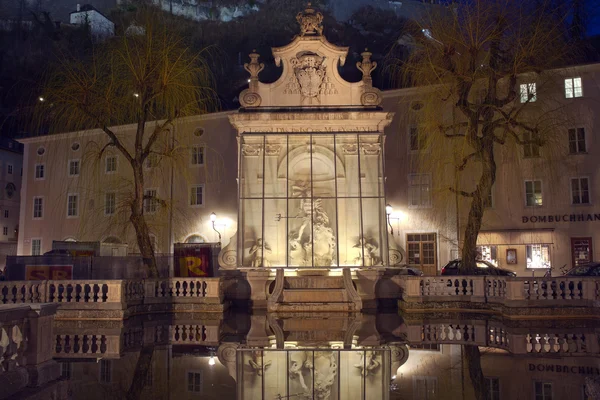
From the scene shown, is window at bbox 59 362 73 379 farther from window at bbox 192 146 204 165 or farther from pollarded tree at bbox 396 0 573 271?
window at bbox 192 146 204 165

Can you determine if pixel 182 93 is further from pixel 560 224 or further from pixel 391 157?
pixel 560 224

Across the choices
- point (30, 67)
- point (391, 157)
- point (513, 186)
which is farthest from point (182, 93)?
point (30, 67)

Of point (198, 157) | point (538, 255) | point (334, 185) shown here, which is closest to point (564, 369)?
point (334, 185)

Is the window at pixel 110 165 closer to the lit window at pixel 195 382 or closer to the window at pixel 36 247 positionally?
the window at pixel 36 247

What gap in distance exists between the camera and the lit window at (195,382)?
27.6 ft

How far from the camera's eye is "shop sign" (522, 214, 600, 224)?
31.7 m

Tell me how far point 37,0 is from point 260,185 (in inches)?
4132

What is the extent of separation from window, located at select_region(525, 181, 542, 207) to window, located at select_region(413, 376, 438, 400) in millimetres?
26617

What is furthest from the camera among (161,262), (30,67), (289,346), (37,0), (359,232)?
(37,0)

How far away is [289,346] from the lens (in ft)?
39.2

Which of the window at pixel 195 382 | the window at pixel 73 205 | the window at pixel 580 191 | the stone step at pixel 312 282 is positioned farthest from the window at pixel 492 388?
the window at pixel 73 205

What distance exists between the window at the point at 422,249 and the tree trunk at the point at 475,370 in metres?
23.1

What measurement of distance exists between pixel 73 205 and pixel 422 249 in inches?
1023

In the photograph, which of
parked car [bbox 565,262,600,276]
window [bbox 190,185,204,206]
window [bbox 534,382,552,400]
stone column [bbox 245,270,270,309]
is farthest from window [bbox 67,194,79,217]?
window [bbox 534,382,552,400]
